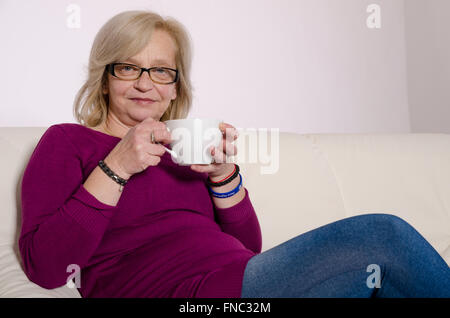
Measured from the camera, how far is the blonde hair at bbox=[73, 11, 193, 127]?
1.23 meters

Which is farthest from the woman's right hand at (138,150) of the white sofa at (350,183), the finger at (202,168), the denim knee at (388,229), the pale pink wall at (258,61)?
the pale pink wall at (258,61)

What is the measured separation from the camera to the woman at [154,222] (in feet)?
2.77

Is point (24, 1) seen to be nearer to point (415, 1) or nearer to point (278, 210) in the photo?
point (278, 210)

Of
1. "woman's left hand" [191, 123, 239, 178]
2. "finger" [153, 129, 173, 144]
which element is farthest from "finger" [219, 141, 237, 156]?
"finger" [153, 129, 173, 144]

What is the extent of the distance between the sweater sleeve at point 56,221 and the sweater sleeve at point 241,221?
1.20 feet

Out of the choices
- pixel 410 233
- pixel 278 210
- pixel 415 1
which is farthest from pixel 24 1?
pixel 415 1

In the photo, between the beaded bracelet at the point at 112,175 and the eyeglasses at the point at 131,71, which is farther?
the eyeglasses at the point at 131,71

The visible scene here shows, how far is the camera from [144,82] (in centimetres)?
123

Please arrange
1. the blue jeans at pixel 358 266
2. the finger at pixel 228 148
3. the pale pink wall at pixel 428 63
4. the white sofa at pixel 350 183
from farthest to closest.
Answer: the pale pink wall at pixel 428 63 < the white sofa at pixel 350 183 < the finger at pixel 228 148 < the blue jeans at pixel 358 266

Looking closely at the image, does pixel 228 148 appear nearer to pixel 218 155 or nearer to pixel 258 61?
pixel 218 155

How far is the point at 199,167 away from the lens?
3.60 ft

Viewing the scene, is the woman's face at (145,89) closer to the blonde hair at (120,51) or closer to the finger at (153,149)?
the blonde hair at (120,51)

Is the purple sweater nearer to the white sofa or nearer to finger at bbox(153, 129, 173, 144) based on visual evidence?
finger at bbox(153, 129, 173, 144)

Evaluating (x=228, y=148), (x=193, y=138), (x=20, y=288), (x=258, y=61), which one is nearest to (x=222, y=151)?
(x=228, y=148)
